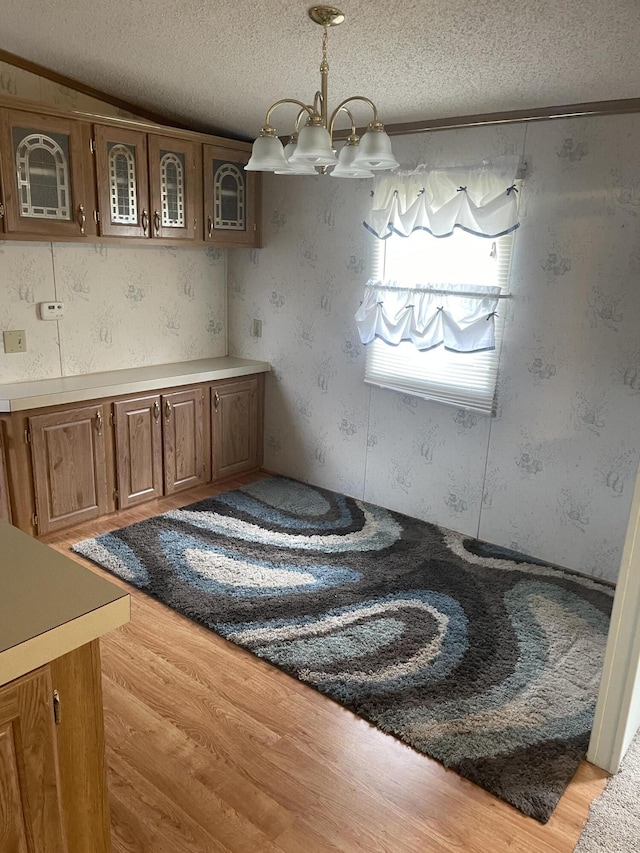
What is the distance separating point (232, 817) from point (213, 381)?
277 cm

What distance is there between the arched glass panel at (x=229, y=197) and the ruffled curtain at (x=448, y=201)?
3.13ft

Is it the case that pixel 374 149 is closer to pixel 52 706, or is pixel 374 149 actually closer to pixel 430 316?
pixel 430 316

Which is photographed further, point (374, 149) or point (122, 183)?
point (122, 183)

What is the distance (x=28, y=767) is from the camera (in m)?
1.23

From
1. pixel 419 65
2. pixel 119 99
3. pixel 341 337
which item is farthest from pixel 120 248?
pixel 419 65

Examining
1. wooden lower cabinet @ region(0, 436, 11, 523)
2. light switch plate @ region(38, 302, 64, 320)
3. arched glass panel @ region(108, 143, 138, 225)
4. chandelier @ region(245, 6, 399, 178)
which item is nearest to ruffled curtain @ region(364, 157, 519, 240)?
chandelier @ region(245, 6, 399, 178)

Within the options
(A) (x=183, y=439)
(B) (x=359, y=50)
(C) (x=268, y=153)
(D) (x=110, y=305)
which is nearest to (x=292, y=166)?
(C) (x=268, y=153)

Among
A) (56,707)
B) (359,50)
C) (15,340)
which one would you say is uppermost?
(359,50)

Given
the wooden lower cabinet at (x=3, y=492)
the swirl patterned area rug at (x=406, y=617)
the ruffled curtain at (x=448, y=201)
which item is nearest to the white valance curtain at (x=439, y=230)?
the ruffled curtain at (x=448, y=201)

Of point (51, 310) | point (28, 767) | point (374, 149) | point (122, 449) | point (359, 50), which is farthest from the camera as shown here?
point (122, 449)

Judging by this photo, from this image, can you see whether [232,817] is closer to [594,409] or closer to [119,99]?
[594,409]

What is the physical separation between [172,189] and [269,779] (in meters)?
3.17

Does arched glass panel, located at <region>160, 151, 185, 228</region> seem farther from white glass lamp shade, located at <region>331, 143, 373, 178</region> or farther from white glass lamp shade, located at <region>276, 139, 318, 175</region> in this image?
white glass lamp shade, located at <region>331, 143, 373, 178</region>

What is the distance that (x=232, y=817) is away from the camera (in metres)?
1.85
